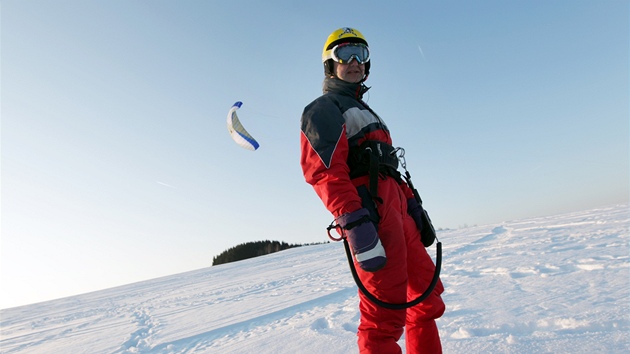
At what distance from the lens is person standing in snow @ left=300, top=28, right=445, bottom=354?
6.17ft

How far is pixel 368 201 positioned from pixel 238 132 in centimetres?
488

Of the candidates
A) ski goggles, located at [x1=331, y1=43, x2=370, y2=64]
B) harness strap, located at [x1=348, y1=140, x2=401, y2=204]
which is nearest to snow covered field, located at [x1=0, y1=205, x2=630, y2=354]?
harness strap, located at [x1=348, y1=140, x2=401, y2=204]

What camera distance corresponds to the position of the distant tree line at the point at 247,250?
2349cm

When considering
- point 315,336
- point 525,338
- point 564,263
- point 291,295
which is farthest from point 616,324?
point 291,295

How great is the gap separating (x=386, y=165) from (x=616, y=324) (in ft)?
6.68

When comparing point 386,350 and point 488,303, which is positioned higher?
point 386,350

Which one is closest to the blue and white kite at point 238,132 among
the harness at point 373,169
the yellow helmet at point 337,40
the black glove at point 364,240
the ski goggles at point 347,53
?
the yellow helmet at point 337,40

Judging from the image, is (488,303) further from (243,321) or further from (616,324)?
(243,321)

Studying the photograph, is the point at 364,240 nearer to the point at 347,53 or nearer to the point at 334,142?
the point at 334,142

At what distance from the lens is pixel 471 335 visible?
2.60m

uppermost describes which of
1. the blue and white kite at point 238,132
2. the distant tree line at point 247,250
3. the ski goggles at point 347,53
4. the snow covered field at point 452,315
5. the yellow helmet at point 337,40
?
the blue and white kite at point 238,132

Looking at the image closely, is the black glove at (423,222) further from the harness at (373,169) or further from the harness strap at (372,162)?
the harness strap at (372,162)

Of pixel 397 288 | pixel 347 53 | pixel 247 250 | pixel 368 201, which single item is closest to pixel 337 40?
pixel 347 53

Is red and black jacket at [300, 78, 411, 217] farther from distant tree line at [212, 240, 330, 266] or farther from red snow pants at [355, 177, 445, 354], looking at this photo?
distant tree line at [212, 240, 330, 266]
